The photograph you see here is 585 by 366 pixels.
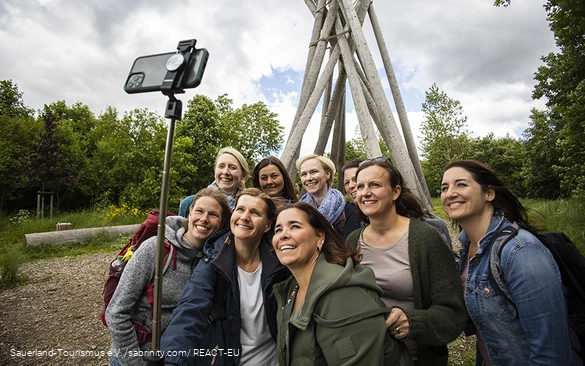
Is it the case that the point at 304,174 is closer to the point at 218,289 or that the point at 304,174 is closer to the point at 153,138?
the point at 218,289

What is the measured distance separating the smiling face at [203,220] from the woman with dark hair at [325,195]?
935 mm

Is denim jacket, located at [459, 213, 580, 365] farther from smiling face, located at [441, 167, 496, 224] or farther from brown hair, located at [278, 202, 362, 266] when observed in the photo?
brown hair, located at [278, 202, 362, 266]

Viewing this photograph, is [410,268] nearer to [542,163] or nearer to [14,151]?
[542,163]

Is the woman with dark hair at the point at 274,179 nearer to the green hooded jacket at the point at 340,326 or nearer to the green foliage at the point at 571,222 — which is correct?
the green hooded jacket at the point at 340,326

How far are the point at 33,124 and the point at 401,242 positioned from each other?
18.4 m

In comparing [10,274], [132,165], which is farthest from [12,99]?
[10,274]

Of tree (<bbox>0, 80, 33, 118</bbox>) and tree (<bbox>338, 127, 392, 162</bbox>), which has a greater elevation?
tree (<bbox>0, 80, 33, 118</bbox>)

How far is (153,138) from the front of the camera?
13.6 metres

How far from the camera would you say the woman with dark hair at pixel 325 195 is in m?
2.59

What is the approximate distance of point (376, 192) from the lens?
68.3 inches

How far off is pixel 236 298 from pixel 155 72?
47.9 inches

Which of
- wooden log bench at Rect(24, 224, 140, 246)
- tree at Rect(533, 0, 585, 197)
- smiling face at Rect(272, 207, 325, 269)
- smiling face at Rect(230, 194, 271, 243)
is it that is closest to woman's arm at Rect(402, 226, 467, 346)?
smiling face at Rect(272, 207, 325, 269)

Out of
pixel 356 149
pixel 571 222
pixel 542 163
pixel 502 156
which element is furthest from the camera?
pixel 356 149

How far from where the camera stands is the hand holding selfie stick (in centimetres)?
116
